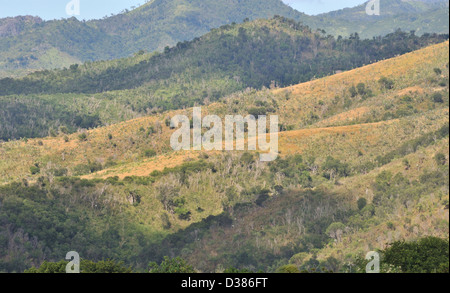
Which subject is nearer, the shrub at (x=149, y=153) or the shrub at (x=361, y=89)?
the shrub at (x=149, y=153)

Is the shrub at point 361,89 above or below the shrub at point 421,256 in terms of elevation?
above

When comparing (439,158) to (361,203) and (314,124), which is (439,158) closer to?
(361,203)

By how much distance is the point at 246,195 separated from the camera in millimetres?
77625

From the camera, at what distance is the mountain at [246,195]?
193 ft

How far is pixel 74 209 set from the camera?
234ft

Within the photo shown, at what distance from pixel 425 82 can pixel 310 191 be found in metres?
46.1

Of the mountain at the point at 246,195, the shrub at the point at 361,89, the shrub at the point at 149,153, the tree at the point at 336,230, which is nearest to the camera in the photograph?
the mountain at the point at 246,195

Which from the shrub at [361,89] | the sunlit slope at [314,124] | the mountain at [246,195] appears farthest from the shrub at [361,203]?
the shrub at [361,89]

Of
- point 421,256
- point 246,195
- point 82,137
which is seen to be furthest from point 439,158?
point 82,137

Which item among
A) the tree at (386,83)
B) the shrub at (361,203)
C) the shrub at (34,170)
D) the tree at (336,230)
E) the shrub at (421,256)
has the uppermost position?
the tree at (386,83)

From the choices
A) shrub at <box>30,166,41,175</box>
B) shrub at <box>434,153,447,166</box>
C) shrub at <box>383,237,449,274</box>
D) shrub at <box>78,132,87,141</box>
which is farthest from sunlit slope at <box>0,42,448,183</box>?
shrub at <box>383,237,449,274</box>

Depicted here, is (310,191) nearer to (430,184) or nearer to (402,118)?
→ (430,184)

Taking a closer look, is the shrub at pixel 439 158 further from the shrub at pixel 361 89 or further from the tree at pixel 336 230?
the shrub at pixel 361 89
